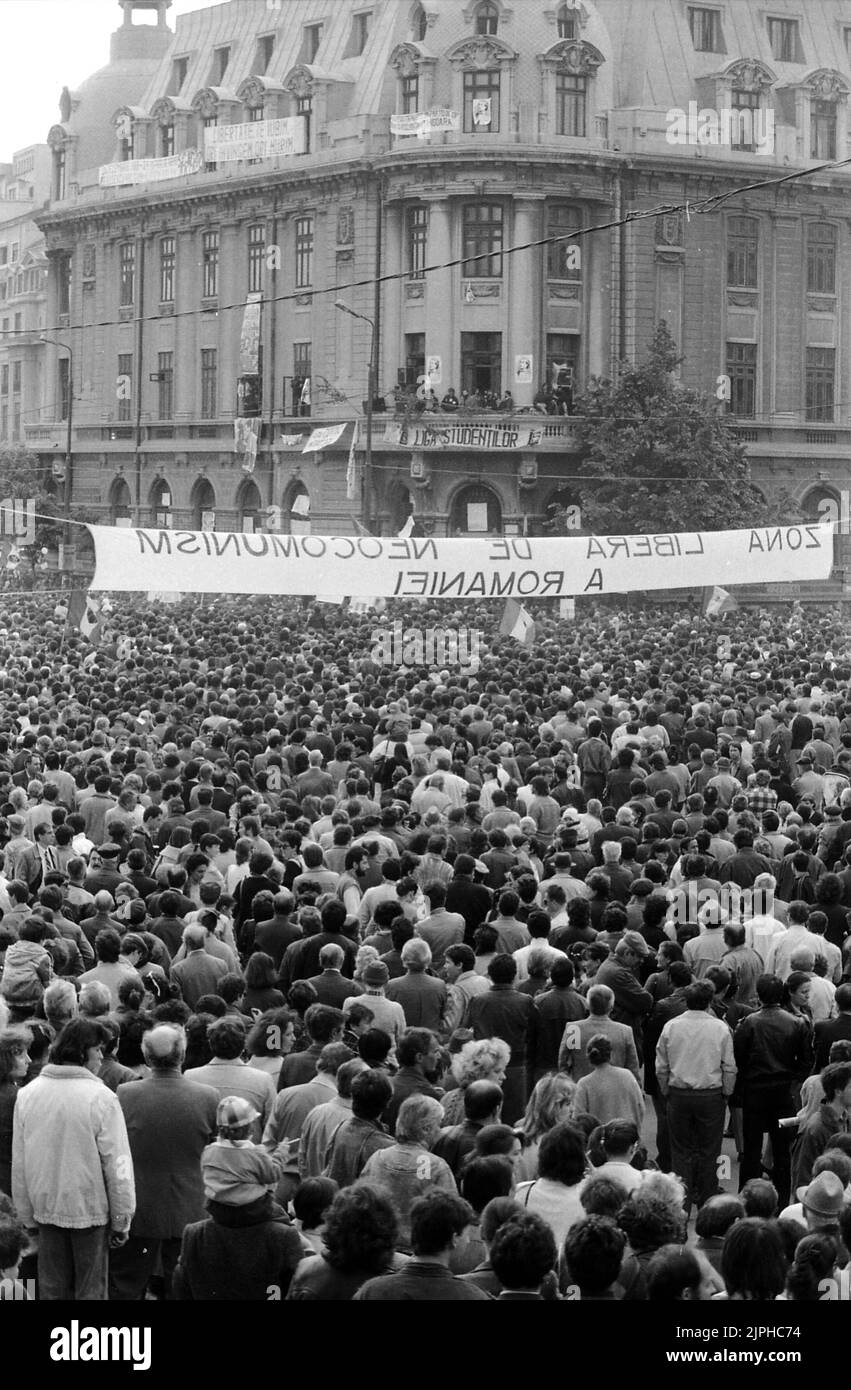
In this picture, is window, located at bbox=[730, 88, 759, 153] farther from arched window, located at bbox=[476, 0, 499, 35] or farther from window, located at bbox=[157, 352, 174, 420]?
window, located at bbox=[157, 352, 174, 420]

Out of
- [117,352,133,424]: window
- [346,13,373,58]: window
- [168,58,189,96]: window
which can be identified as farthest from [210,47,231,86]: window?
[117,352,133,424]: window

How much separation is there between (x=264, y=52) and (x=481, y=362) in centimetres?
1905

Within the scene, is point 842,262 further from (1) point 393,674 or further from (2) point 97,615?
(1) point 393,674

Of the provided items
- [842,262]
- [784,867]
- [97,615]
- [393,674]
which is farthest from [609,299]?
[784,867]

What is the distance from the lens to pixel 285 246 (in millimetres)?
71875

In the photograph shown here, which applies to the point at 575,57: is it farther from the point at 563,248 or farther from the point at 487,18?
the point at 563,248

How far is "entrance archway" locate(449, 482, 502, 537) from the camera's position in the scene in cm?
6600

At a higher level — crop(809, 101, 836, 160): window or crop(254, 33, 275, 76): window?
crop(254, 33, 275, 76): window

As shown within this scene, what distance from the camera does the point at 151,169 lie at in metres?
78.3

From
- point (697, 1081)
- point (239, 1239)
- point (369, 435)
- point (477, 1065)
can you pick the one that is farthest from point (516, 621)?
point (369, 435)

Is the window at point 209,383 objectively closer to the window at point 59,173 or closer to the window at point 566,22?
the window at point 59,173

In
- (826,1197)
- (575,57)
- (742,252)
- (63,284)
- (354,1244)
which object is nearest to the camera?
(354,1244)

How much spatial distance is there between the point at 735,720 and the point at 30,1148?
15351 mm

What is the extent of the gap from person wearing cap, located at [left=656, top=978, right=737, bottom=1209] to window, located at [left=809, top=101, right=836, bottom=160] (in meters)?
63.0
